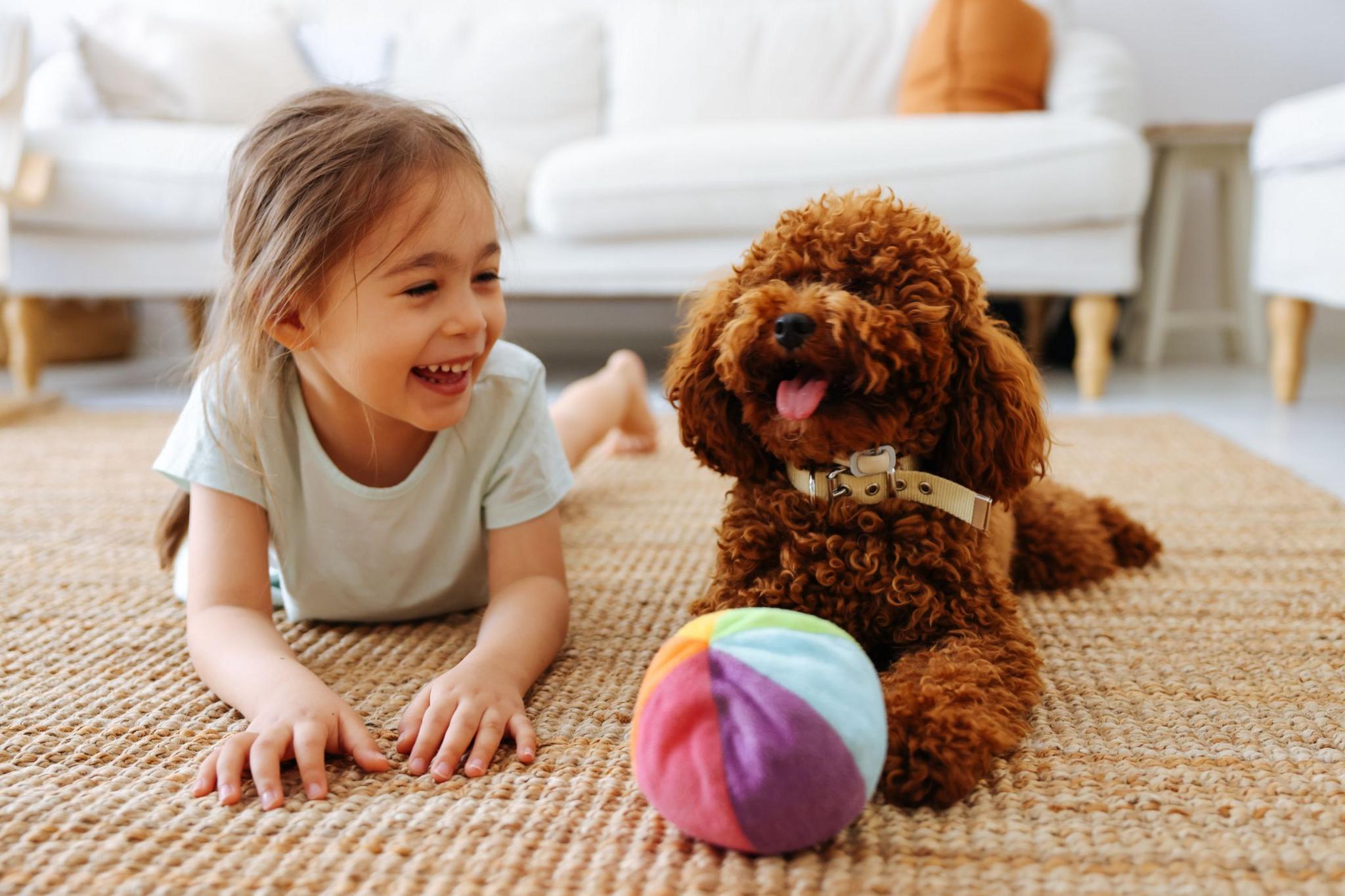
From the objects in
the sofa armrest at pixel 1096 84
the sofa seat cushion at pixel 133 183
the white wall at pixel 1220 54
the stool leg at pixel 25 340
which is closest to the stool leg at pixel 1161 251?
the white wall at pixel 1220 54

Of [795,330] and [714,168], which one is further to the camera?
[714,168]

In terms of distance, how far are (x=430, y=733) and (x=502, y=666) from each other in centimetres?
10

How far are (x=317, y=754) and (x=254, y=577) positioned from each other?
29cm

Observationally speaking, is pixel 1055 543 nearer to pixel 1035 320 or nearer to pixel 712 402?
pixel 712 402

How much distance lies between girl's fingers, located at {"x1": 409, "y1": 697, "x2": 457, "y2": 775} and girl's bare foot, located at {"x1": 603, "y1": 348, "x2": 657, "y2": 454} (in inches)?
39.4

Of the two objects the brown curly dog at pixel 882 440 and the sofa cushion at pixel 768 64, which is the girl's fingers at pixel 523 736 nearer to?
the brown curly dog at pixel 882 440

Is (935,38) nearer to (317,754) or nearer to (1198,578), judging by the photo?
(1198,578)

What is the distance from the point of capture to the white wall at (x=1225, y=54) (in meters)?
3.37

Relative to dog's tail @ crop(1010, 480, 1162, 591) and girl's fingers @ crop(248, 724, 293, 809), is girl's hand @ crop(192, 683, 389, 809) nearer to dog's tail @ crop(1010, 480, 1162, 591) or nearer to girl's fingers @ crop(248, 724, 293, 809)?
girl's fingers @ crop(248, 724, 293, 809)

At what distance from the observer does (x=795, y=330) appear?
30.8 inches

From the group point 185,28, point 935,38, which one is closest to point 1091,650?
point 935,38

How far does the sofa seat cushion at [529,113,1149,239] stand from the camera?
2.30m

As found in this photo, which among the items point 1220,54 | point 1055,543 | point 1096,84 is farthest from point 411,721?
point 1220,54

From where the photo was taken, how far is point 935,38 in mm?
2859
